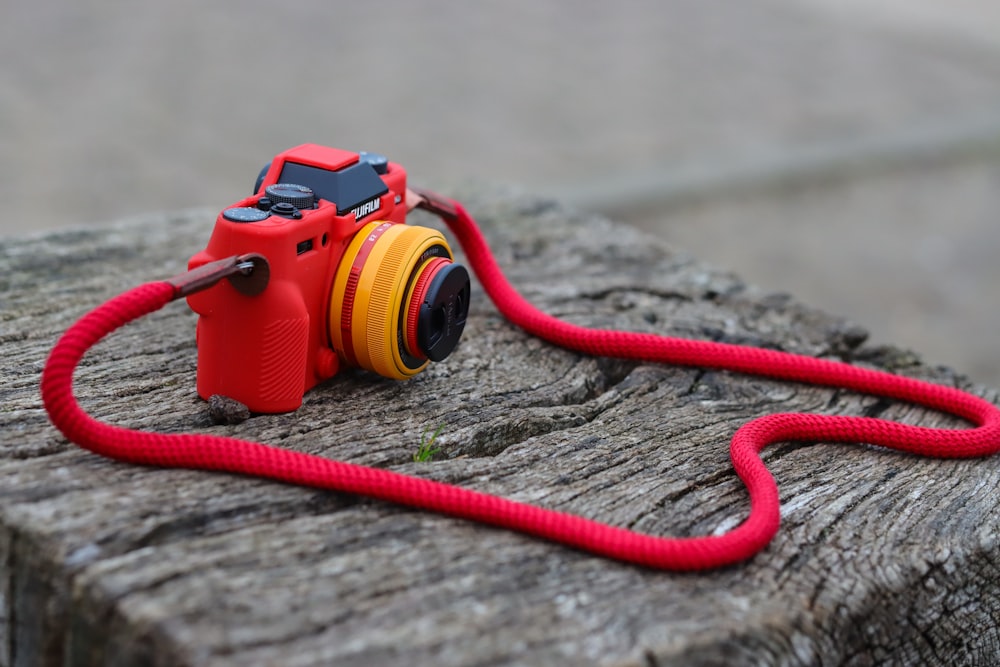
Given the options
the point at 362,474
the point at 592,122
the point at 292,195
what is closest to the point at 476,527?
the point at 362,474

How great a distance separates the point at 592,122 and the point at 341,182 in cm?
378

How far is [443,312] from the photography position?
1.55m

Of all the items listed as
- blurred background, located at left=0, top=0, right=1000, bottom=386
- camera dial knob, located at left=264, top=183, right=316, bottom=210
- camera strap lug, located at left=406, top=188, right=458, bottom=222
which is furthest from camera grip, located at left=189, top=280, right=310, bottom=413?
blurred background, located at left=0, top=0, right=1000, bottom=386

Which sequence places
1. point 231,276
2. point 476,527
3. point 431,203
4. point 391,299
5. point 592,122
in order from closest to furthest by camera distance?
point 476,527
point 231,276
point 391,299
point 431,203
point 592,122

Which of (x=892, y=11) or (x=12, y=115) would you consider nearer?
(x=12, y=115)

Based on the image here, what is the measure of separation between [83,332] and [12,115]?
3768 millimetres

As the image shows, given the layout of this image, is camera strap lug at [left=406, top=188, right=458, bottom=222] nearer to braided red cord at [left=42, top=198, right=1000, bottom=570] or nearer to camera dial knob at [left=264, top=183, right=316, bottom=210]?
camera dial knob at [left=264, top=183, right=316, bottom=210]

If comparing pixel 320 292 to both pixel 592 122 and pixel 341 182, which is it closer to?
pixel 341 182

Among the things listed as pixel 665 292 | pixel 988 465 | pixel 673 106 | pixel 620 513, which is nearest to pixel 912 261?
pixel 673 106

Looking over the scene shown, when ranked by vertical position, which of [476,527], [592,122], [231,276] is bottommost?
[476,527]

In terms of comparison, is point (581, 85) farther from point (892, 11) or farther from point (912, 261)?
point (892, 11)

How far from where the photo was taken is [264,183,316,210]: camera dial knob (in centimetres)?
145

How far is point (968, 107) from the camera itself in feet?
18.6

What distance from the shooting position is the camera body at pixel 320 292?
1.40 meters
